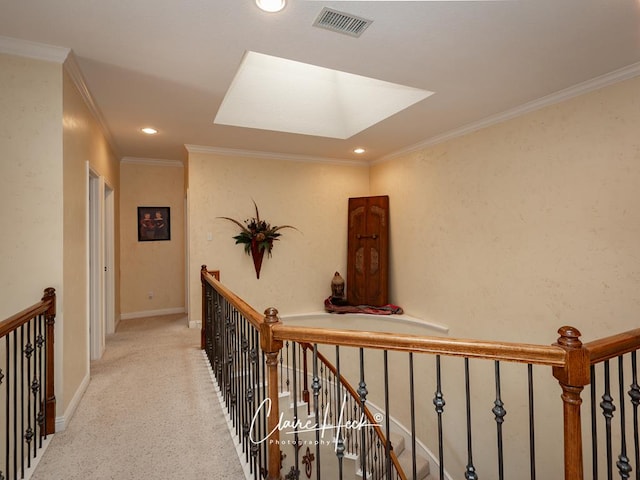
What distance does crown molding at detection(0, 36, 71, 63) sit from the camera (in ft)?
6.98

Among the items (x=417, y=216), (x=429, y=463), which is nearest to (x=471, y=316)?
(x=417, y=216)

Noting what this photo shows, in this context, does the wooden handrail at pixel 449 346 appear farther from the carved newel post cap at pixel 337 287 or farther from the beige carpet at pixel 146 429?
the carved newel post cap at pixel 337 287

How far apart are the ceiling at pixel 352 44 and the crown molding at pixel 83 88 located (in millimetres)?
42

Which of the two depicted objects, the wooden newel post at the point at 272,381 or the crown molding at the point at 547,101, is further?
the crown molding at the point at 547,101

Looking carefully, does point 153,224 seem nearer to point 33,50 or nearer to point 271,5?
point 33,50

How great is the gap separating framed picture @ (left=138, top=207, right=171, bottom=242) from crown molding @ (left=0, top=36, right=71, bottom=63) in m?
3.44

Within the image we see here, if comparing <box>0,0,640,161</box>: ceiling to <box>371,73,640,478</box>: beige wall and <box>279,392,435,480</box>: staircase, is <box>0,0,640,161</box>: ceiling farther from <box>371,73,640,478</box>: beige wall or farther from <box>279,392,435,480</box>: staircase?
<box>279,392,435,480</box>: staircase

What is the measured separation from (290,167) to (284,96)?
1.36m

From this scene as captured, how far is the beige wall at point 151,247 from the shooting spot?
534cm

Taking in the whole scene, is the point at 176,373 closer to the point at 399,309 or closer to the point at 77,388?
the point at 77,388

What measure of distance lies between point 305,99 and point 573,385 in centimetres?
361

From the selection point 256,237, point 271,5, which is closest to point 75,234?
point 271,5

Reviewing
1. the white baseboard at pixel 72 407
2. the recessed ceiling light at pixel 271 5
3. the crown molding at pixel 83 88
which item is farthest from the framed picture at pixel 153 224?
the recessed ceiling light at pixel 271 5

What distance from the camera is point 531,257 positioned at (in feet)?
10.5
